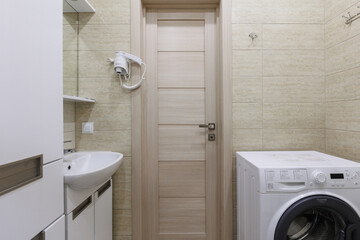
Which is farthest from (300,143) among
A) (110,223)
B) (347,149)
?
(110,223)

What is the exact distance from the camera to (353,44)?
138cm

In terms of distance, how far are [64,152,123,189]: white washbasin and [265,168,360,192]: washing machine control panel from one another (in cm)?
90

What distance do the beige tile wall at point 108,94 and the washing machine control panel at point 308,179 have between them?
1074 millimetres

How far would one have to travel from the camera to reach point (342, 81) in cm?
148

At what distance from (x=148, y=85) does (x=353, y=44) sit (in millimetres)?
1524

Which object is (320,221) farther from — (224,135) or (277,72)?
(277,72)

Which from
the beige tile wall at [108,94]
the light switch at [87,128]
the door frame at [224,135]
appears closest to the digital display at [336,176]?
the door frame at [224,135]

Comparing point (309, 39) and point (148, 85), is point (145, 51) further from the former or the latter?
point (309, 39)

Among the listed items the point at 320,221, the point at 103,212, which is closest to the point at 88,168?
the point at 103,212

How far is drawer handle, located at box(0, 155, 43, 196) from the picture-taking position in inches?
24.7

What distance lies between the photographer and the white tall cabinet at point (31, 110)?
2.08 ft

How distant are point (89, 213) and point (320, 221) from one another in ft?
4.56

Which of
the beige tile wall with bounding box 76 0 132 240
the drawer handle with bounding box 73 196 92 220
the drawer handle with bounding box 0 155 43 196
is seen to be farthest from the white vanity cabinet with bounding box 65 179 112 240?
the drawer handle with bounding box 0 155 43 196

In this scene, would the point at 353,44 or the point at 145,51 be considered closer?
the point at 353,44
